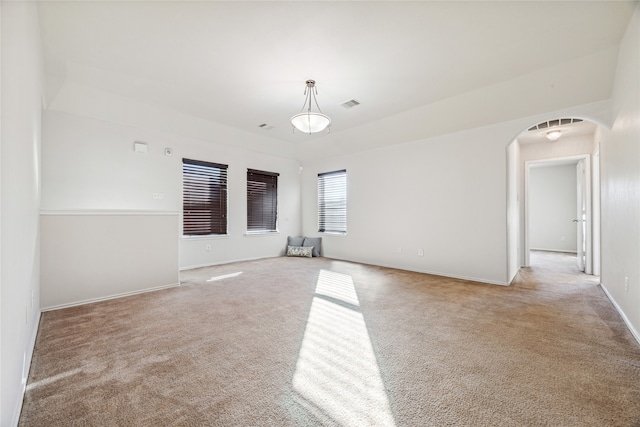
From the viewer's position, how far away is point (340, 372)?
1917 millimetres

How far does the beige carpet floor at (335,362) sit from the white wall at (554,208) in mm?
5779

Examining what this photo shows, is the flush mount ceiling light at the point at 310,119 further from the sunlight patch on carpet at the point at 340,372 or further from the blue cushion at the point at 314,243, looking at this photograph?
the blue cushion at the point at 314,243

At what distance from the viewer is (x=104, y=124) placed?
4473 millimetres

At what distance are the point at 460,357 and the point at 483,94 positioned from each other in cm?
357

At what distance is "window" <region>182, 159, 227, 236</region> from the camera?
5.52 meters

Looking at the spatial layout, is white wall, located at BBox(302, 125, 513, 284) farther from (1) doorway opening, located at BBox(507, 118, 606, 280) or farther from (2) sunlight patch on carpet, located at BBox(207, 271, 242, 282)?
(2) sunlight patch on carpet, located at BBox(207, 271, 242, 282)

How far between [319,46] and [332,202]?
14.3 feet

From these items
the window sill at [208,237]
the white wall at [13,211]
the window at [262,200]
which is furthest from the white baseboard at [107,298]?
the window at [262,200]

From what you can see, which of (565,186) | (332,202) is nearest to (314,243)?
(332,202)

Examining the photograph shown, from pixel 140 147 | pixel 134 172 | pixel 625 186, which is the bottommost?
pixel 625 186

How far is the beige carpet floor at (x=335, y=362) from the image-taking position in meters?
1.52

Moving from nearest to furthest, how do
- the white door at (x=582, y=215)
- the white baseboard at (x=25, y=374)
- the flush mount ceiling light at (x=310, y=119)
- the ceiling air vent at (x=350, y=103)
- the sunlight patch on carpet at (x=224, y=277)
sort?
1. the white baseboard at (x=25, y=374)
2. the flush mount ceiling light at (x=310, y=119)
3. the ceiling air vent at (x=350, y=103)
4. the sunlight patch on carpet at (x=224, y=277)
5. the white door at (x=582, y=215)

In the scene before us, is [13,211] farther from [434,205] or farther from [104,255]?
[434,205]

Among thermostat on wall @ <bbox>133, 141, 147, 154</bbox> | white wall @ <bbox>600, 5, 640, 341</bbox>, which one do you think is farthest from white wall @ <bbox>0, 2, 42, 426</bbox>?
white wall @ <bbox>600, 5, 640, 341</bbox>
